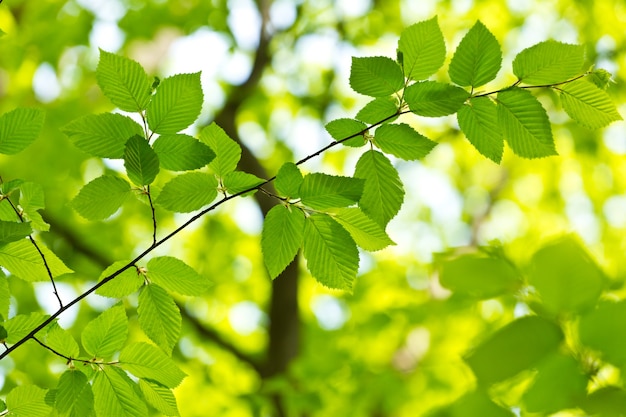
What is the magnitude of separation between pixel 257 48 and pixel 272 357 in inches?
114

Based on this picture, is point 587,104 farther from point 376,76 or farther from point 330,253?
point 330,253

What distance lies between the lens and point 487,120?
0.86m

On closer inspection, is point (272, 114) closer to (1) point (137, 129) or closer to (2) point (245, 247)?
(2) point (245, 247)

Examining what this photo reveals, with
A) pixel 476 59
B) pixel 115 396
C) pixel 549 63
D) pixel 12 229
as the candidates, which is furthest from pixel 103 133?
pixel 549 63

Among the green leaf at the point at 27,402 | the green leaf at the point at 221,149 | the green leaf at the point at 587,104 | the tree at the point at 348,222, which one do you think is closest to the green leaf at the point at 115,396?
the tree at the point at 348,222

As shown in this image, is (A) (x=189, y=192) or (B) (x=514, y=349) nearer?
(B) (x=514, y=349)

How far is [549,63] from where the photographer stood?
845 mm

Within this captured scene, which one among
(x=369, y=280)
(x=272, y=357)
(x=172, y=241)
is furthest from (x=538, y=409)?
(x=172, y=241)

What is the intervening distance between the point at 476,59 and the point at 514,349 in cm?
47

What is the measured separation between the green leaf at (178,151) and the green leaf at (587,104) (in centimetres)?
58

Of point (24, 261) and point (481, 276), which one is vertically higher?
point (481, 276)

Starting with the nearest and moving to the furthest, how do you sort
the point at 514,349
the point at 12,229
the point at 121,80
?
the point at 514,349 < the point at 12,229 < the point at 121,80

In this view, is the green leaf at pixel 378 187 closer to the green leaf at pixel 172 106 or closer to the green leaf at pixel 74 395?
the green leaf at pixel 172 106

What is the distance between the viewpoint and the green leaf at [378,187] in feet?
2.84
